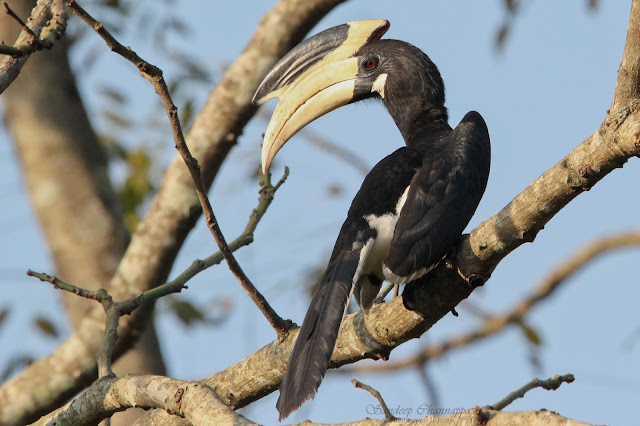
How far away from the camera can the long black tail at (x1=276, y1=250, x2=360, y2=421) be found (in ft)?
8.46

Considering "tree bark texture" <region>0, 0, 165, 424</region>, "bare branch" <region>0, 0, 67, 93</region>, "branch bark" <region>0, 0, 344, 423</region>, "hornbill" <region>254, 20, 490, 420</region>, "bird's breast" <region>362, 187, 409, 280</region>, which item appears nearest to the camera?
"bare branch" <region>0, 0, 67, 93</region>

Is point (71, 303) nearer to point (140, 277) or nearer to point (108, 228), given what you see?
point (108, 228)

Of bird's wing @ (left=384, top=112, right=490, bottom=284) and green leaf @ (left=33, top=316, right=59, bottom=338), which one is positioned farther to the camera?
green leaf @ (left=33, top=316, right=59, bottom=338)

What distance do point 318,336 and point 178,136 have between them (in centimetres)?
75

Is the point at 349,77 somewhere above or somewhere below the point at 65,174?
below

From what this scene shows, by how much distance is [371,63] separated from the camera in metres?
4.34

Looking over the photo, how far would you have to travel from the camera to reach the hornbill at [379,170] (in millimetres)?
2848

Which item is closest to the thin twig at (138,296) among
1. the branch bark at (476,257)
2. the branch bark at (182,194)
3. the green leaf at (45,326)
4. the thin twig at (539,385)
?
the branch bark at (476,257)

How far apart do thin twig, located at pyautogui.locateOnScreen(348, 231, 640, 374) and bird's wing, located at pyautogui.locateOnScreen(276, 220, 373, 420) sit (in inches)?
103

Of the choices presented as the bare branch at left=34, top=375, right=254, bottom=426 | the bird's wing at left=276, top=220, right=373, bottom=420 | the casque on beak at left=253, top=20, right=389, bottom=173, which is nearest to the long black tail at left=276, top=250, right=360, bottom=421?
the bird's wing at left=276, top=220, right=373, bottom=420

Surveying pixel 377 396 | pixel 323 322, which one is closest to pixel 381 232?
pixel 323 322

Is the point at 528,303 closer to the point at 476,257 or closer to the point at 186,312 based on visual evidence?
the point at 186,312

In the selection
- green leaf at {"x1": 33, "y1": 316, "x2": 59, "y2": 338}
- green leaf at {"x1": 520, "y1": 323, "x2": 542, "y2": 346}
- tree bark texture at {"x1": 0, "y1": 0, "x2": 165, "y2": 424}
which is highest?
tree bark texture at {"x1": 0, "y1": 0, "x2": 165, "y2": 424}

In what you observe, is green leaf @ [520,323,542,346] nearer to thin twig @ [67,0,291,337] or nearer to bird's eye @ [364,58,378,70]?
bird's eye @ [364,58,378,70]
